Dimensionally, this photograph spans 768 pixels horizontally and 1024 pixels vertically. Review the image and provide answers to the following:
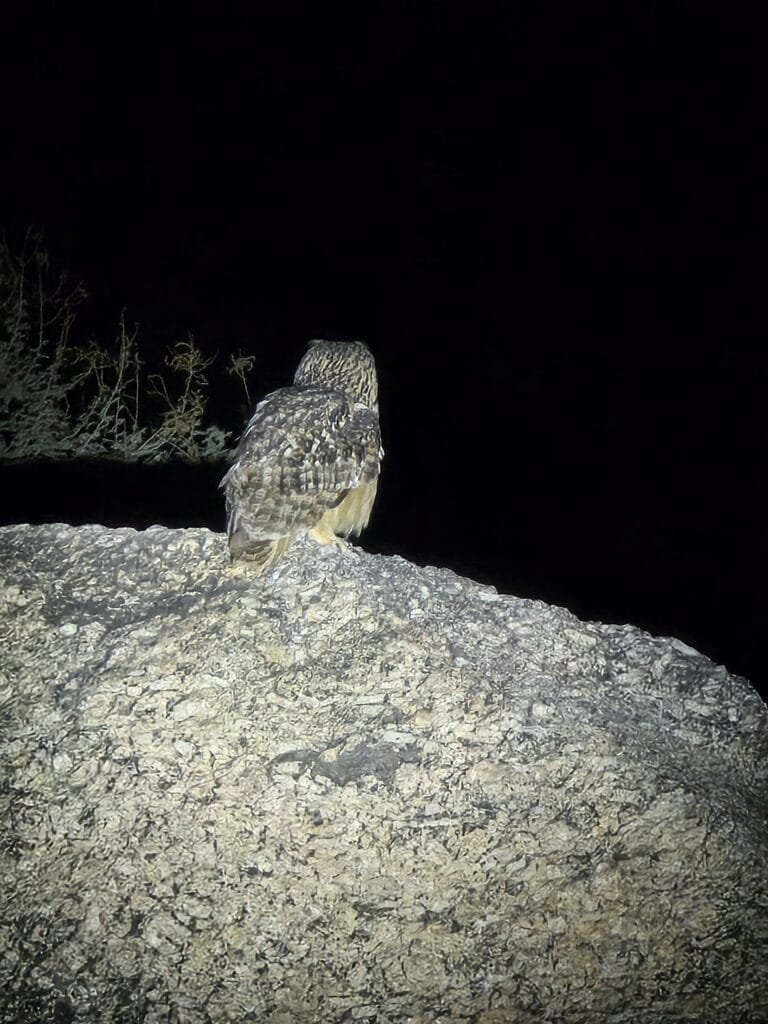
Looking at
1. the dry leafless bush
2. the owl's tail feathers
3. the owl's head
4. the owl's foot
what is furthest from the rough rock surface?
the dry leafless bush

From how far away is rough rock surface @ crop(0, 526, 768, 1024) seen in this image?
6.93 feet

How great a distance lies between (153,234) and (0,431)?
686 cm

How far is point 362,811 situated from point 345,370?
229 cm

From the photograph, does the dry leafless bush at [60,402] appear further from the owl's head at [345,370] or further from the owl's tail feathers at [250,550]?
the owl's tail feathers at [250,550]

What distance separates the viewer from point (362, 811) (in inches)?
96.1

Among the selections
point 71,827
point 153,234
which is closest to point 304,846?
point 71,827

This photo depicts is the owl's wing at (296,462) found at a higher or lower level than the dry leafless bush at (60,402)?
higher

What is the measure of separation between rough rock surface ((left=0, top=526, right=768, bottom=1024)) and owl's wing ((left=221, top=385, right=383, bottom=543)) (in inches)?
14.7

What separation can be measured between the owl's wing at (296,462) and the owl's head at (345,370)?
0.53ft

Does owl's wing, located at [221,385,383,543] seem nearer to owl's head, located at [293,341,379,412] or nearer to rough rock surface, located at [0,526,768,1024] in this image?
owl's head, located at [293,341,379,412]

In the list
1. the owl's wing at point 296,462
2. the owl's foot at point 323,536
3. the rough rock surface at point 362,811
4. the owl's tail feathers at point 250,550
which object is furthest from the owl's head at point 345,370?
the rough rock surface at point 362,811

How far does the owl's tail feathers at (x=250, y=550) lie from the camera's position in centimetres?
330

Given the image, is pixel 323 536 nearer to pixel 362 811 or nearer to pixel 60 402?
pixel 362 811

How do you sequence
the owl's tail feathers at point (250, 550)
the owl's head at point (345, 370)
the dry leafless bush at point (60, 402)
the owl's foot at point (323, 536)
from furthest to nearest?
the dry leafless bush at point (60, 402) → the owl's head at point (345, 370) → the owl's foot at point (323, 536) → the owl's tail feathers at point (250, 550)
